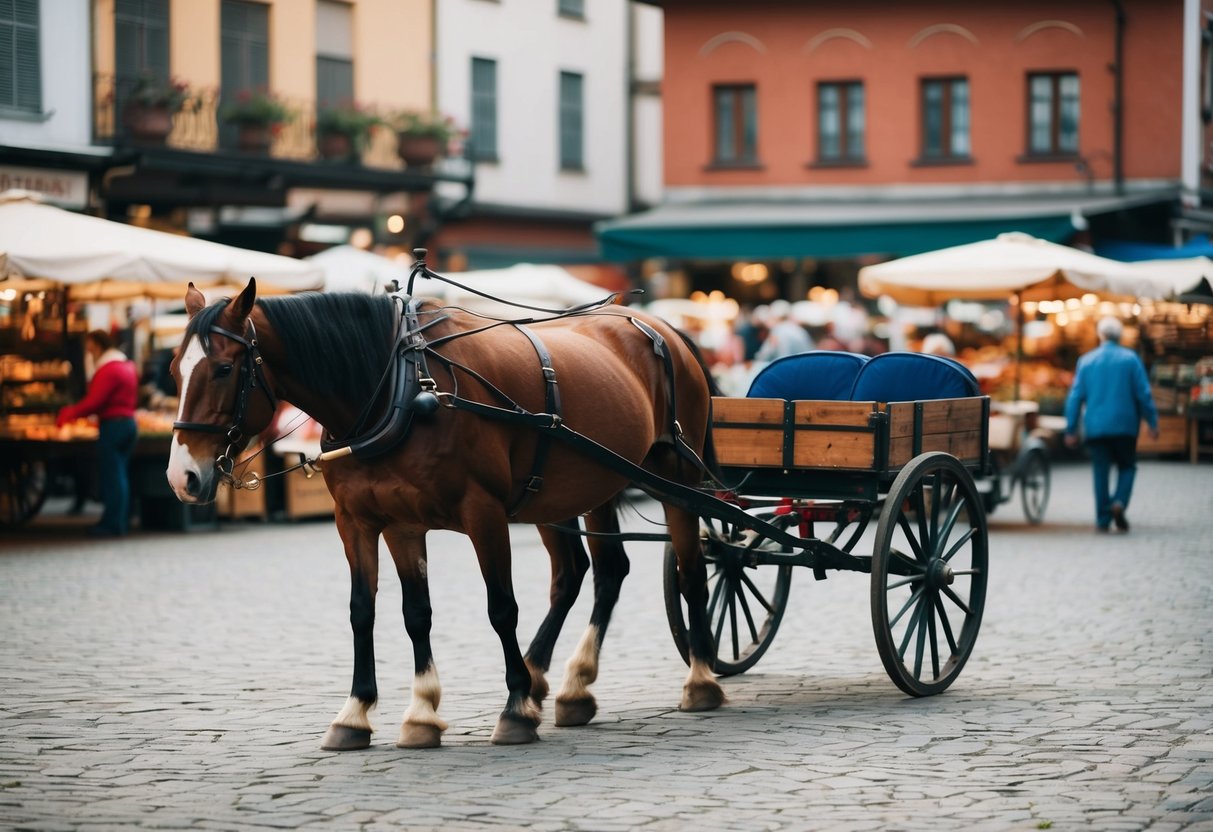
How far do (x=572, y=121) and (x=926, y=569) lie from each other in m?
28.6

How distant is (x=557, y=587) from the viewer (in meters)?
7.59

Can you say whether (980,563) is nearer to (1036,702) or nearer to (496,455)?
(1036,702)

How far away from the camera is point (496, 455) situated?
21.4ft

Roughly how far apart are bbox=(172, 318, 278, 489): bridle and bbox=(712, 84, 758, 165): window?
26581 millimetres

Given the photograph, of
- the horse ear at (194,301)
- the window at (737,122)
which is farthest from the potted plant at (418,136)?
the horse ear at (194,301)

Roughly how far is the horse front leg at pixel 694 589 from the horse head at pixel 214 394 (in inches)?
83.7

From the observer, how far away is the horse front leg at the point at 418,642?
21.3ft

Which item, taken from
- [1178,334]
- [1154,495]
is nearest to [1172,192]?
[1178,334]

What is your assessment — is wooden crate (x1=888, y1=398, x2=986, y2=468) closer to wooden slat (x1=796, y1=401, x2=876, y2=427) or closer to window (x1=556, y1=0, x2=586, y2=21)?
wooden slat (x1=796, y1=401, x2=876, y2=427)

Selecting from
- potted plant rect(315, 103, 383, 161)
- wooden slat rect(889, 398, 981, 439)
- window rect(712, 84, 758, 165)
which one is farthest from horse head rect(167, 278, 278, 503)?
window rect(712, 84, 758, 165)

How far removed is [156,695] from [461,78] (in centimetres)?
2533

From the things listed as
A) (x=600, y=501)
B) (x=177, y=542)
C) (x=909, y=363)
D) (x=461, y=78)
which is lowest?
(x=177, y=542)

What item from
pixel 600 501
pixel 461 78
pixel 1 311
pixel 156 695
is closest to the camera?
pixel 600 501

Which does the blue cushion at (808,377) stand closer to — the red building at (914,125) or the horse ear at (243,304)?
the horse ear at (243,304)
